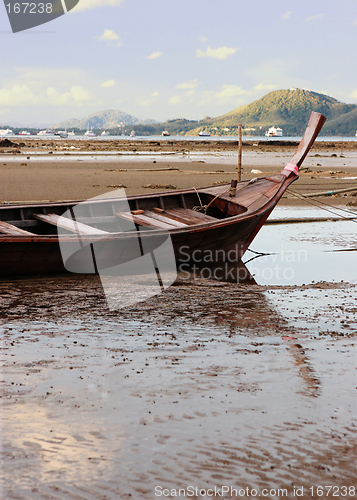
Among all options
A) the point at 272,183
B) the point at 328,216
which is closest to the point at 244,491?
the point at 272,183

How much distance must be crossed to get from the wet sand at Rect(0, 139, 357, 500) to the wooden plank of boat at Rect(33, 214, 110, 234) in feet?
3.56

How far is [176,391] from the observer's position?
4082 millimetres

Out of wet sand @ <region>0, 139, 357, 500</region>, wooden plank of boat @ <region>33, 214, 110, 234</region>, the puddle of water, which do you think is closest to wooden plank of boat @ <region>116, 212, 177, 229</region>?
wooden plank of boat @ <region>33, 214, 110, 234</region>

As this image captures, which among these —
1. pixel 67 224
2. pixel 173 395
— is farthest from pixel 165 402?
pixel 67 224

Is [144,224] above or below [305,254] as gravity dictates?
above

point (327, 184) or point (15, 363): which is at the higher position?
point (327, 184)

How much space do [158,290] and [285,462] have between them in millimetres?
4463

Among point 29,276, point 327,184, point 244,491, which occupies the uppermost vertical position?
point 327,184

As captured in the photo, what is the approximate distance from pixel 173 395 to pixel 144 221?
18.4 ft

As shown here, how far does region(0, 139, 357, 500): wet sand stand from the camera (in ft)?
9.94

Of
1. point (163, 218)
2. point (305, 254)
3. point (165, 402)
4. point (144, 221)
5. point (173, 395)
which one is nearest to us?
point (165, 402)

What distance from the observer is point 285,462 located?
3148 millimetres

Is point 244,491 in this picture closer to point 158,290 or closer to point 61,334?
point 61,334

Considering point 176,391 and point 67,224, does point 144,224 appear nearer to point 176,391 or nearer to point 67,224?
point 67,224
